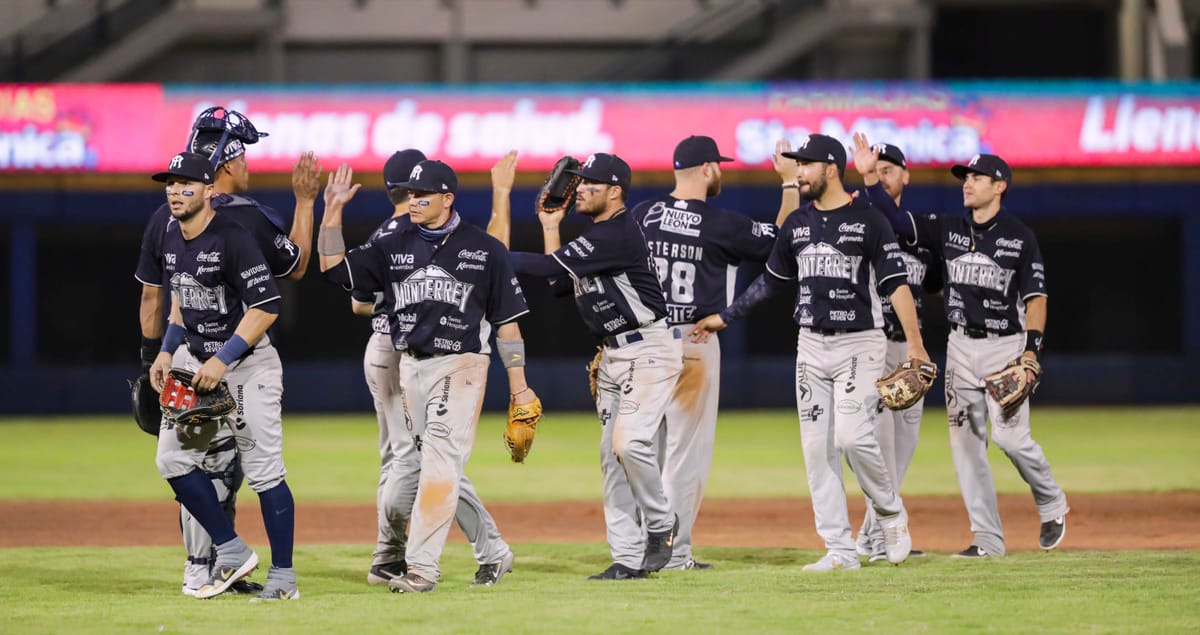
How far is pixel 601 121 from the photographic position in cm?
2111

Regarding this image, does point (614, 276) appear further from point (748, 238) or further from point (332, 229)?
point (332, 229)

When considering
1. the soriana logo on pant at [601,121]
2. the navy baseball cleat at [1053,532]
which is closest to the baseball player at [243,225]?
the navy baseball cleat at [1053,532]

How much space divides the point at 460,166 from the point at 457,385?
14025 mm

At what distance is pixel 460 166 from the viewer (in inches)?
824

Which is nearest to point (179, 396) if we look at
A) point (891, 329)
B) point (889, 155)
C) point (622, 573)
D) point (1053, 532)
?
point (622, 573)

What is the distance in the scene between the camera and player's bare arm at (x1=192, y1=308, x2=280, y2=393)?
6.79 meters

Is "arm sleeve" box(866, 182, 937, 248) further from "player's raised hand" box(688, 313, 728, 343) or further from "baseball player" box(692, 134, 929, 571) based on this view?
"player's raised hand" box(688, 313, 728, 343)

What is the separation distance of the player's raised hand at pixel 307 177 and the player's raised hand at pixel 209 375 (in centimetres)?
93

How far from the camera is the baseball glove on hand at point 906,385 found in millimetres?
7684

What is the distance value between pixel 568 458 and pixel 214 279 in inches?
345

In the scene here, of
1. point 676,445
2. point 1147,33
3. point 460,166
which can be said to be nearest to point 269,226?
point 676,445

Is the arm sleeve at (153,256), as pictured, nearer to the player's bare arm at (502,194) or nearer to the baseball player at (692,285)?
the player's bare arm at (502,194)

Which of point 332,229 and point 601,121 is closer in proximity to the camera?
point 332,229

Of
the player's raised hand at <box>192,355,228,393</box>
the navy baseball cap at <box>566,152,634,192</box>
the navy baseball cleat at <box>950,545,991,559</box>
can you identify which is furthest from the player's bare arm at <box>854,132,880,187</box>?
the player's raised hand at <box>192,355,228,393</box>
